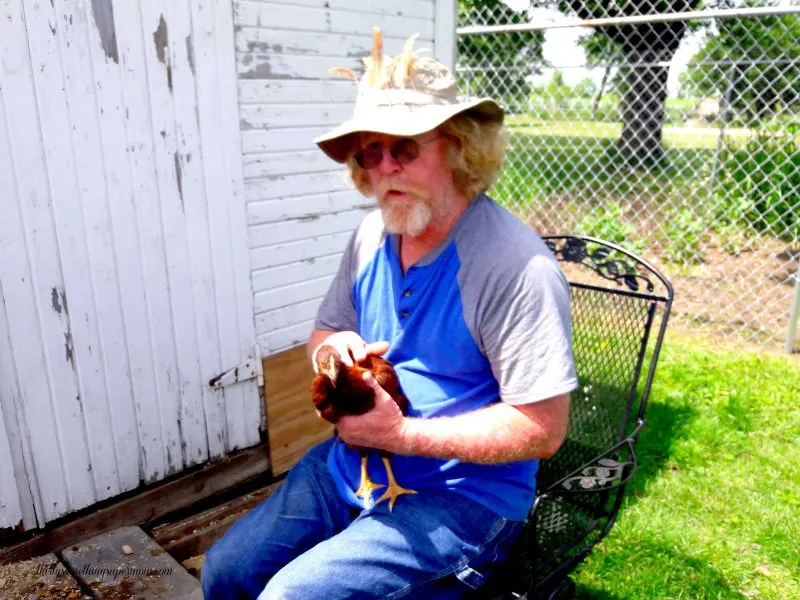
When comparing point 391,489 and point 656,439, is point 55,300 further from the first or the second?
point 656,439

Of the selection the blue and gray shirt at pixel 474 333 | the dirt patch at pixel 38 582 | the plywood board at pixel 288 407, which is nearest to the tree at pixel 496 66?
the plywood board at pixel 288 407

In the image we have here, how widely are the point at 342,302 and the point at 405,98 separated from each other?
0.67 m

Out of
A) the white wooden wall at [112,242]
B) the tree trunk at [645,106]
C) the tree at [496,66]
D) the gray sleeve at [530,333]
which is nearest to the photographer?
the gray sleeve at [530,333]

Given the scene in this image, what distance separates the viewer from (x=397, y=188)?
5.88 ft

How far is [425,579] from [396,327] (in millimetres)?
653

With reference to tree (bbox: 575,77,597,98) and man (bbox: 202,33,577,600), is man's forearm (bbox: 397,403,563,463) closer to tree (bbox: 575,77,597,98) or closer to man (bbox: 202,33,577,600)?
man (bbox: 202,33,577,600)

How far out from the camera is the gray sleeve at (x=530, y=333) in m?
1.55

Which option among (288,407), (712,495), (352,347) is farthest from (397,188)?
(712,495)

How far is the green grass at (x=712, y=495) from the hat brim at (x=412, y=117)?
1.93 meters

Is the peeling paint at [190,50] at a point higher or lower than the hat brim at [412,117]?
higher

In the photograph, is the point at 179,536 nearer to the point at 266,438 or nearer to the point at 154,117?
the point at 266,438

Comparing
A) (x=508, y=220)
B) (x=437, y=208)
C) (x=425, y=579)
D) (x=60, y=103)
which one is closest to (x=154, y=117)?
(x=60, y=103)

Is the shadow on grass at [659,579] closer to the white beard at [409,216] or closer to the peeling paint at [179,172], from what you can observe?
the white beard at [409,216]

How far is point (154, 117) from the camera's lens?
262 cm
